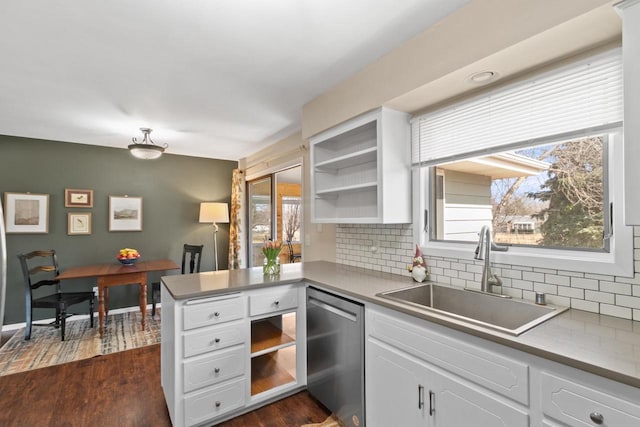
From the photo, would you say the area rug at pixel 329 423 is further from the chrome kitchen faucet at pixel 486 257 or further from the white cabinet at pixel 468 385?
the chrome kitchen faucet at pixel 486 257

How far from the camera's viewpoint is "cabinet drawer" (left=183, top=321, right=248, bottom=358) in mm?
1877

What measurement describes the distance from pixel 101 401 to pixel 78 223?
2.81 m

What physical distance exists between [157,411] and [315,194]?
2.04 m

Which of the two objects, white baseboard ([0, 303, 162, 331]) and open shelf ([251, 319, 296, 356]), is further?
white baseboard ([0, 303, 162, 331])

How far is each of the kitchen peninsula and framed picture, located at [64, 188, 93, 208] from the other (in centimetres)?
302

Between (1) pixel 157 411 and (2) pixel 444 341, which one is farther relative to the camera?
(1) pixel 157 411

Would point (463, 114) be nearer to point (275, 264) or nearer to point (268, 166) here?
point (275, 264)

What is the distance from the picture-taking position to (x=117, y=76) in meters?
2.35

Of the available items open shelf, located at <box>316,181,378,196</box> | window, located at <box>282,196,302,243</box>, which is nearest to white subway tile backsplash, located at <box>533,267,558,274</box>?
open shelf, located at <box>316,181,378,196</box>

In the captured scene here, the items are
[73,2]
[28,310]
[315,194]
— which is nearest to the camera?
[73,2]

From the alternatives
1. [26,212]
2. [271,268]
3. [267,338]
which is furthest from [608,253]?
[26,212]

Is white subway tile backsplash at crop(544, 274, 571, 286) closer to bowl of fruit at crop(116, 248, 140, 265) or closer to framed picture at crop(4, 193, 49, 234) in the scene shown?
bowl of fruit at crop(116, 248, 140, 265)

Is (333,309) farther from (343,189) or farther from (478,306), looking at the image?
(343,189)

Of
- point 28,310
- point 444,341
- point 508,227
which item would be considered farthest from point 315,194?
point 28,310
